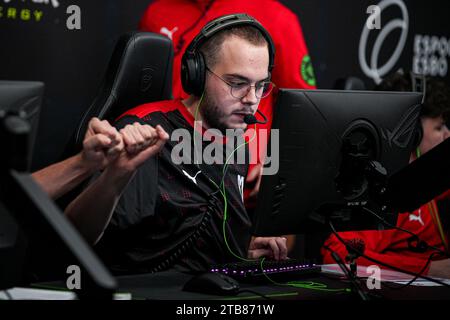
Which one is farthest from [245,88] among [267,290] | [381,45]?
[381,45]

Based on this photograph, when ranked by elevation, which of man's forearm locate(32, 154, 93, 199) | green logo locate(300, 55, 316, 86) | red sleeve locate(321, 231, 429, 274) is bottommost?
red sleeve locate(321, 231, 429, 274)

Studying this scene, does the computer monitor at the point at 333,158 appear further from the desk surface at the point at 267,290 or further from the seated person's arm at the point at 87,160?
the seated person's arm at the point at 87,160

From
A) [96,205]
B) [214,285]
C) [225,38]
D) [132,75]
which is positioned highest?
[225,38]

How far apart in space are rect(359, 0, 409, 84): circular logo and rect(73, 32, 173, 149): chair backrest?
5.99 ft

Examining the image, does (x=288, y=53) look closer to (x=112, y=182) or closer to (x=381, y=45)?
(x=381, y=45)

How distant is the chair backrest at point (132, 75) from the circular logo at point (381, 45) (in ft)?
5.99

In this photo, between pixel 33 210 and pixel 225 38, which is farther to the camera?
pixel 225 38

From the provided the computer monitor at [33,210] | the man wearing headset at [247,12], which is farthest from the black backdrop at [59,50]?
the computer monitor at [33,210]

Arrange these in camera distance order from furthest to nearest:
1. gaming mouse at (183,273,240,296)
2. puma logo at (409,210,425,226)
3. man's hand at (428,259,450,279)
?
puma logo at (409,210,425,226), man's hand at (428,259,450,279), gaming mouse at (183,273,240,296)

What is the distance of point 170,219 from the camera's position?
1.66 m

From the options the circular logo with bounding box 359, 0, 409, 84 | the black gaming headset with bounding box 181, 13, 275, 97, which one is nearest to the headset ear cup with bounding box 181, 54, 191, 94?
the black gaming headset with bounding box 181, 13, 275, 97

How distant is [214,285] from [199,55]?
0.69m

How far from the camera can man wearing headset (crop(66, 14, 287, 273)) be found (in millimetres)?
1626

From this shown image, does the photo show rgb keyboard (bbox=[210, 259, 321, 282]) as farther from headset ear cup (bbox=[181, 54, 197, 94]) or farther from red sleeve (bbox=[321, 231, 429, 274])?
headset ear cup (bbox=[181, 54, 197, 94])
